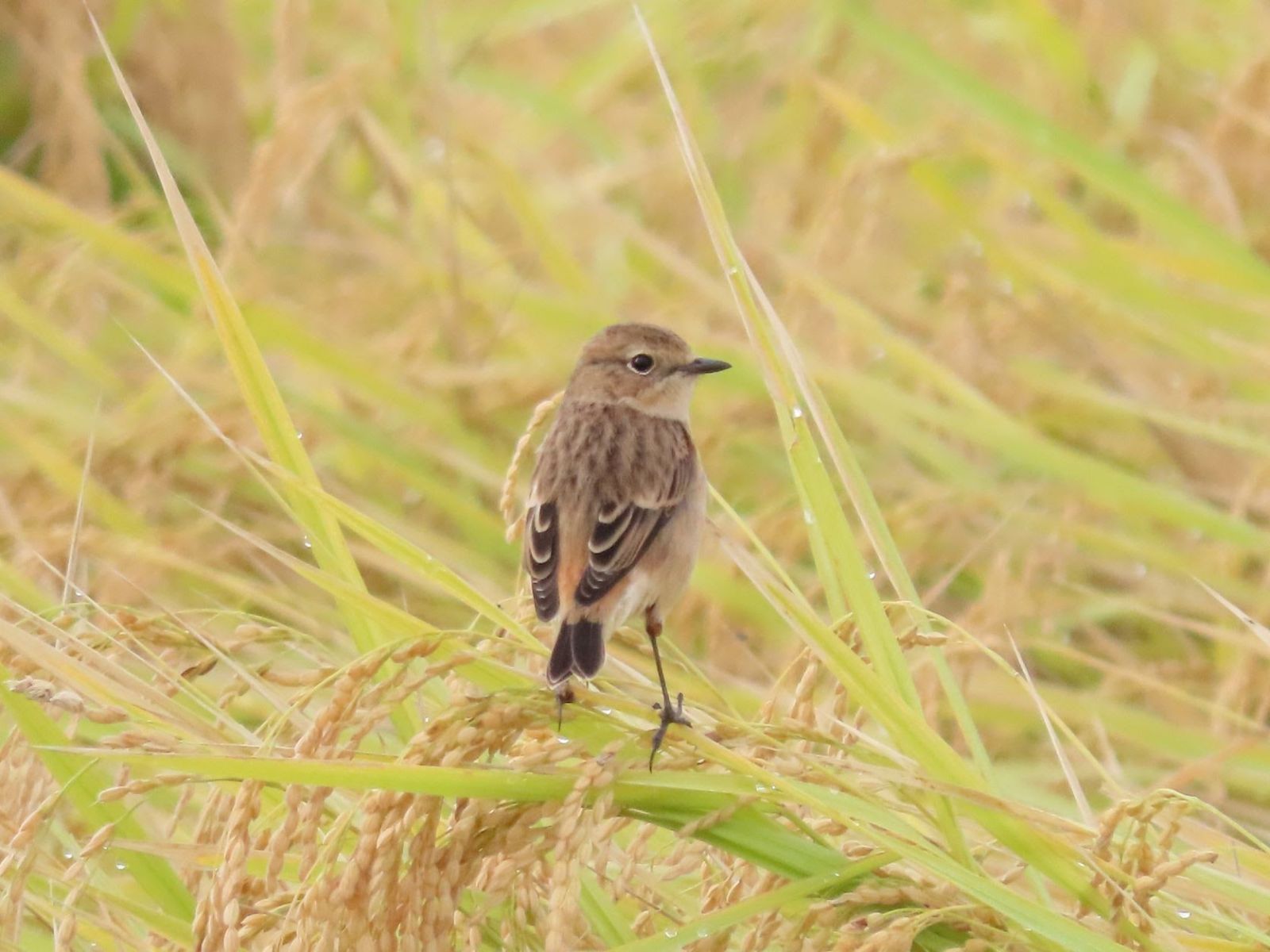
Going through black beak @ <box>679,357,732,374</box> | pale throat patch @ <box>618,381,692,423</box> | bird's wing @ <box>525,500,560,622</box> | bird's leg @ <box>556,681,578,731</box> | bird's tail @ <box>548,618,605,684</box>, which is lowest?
bird's wing @ <box>525,500,560,622</box>

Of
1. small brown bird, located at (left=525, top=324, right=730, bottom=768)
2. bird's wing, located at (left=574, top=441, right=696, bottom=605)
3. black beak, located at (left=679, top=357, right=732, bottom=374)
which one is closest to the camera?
small brown bird, located at (left=525, top=324, right=730, bottom=768)

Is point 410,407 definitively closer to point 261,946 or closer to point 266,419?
point 266,419

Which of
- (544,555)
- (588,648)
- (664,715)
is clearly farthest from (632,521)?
(664,715)

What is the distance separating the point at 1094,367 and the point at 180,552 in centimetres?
288

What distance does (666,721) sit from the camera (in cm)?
257

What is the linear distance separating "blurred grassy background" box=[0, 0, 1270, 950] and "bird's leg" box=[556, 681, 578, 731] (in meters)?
0.03

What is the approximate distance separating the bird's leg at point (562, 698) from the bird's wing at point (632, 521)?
645mm

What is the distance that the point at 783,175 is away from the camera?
9.06 metres

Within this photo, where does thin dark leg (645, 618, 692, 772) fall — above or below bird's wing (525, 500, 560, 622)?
above

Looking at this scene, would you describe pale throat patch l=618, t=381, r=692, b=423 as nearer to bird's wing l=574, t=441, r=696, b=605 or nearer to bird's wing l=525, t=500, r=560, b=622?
bird's wing l=574, t=441, r=696, b=605

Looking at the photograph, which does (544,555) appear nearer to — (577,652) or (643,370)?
(577,652)

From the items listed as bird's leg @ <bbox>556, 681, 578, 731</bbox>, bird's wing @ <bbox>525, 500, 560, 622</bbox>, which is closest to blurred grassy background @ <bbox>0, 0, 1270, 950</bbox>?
bird's leg @ <bbox>556, 681, 578, 731</bbox>

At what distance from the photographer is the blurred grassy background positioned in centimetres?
332

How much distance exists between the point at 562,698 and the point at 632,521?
119 centimetres
